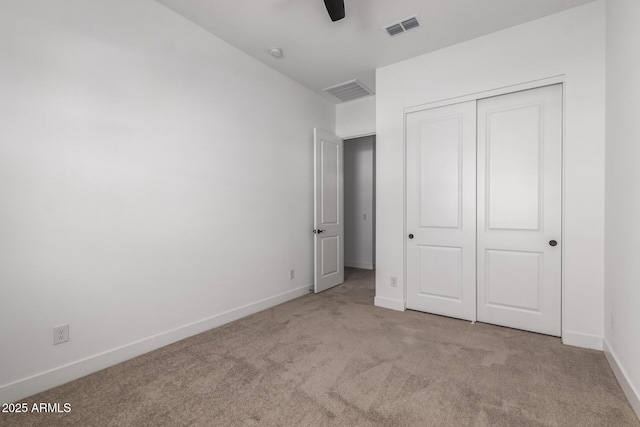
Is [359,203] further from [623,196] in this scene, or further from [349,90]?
[623,196]

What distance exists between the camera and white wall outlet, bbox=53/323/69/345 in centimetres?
200

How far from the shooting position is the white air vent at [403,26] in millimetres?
2771

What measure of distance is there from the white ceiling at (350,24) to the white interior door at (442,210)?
0.72m

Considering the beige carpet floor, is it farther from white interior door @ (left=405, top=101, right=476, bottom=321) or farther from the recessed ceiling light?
the recessed ceiling light

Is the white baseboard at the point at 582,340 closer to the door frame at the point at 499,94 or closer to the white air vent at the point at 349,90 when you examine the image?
the door frame at the point at 499,94

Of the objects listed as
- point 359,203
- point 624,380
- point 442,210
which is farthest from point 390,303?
point 359,203

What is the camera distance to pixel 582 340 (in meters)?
2.52

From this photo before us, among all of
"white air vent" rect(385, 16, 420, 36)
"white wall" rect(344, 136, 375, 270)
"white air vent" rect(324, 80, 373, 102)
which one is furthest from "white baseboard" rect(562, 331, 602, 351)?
"white wall" rect(344, 136, 375, 270)

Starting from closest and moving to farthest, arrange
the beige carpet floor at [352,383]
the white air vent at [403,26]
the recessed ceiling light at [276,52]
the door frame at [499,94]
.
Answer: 1. the beige carpet floor at [352,383]
2. the door frame at [499,94]
3. the white air vent at [403,26]
4. the recessed ceiling light at [276,52]

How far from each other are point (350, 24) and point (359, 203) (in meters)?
3.93

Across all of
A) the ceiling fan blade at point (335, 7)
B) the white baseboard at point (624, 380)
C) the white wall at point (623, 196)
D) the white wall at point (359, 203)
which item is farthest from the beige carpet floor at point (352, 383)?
the white wall at point (359, 203)

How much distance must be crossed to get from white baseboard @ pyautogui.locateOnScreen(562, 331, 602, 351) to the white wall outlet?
152 inches

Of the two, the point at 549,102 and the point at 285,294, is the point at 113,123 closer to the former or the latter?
the point at 285,294

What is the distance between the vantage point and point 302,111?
13.6 feet
